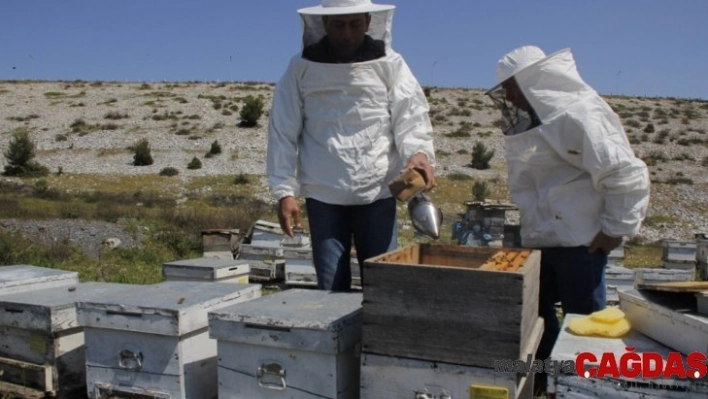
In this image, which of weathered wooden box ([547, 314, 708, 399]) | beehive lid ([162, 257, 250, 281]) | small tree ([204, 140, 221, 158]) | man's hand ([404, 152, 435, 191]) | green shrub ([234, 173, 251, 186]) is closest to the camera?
weathered wooden box ([547, 314, 708, 399])

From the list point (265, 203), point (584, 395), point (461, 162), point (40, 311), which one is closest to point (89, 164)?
point (265, 203)

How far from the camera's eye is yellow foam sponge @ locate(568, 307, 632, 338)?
2252 mm

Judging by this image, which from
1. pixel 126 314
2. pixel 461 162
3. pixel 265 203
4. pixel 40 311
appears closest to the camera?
pixel 126 314

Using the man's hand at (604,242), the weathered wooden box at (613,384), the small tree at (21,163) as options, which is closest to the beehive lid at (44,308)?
the weathered wooden box at (613,384)

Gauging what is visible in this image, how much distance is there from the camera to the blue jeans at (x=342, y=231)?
2.96 metres

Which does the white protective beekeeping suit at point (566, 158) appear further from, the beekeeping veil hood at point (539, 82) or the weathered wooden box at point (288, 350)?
the weathered wooden box at point (288, 350)

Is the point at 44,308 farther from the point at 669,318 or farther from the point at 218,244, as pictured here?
the point at 218,244

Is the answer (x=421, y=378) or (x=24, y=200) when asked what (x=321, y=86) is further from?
(x=24, y=200)

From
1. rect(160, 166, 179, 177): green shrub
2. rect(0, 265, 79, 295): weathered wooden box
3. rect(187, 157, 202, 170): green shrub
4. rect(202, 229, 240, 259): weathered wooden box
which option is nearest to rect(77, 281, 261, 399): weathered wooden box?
rect(0, 265, 79, 295): weathered wooden box

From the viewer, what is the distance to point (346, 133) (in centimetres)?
294

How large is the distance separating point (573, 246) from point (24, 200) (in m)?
14.8

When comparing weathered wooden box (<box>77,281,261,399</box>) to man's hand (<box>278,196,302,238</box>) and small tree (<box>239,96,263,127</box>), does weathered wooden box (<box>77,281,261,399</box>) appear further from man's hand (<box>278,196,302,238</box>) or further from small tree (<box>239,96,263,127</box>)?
small tree (<box>239,96,263,127</box>)

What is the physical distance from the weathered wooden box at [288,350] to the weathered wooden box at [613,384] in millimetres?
676

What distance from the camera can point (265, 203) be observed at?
1658 centimetres
